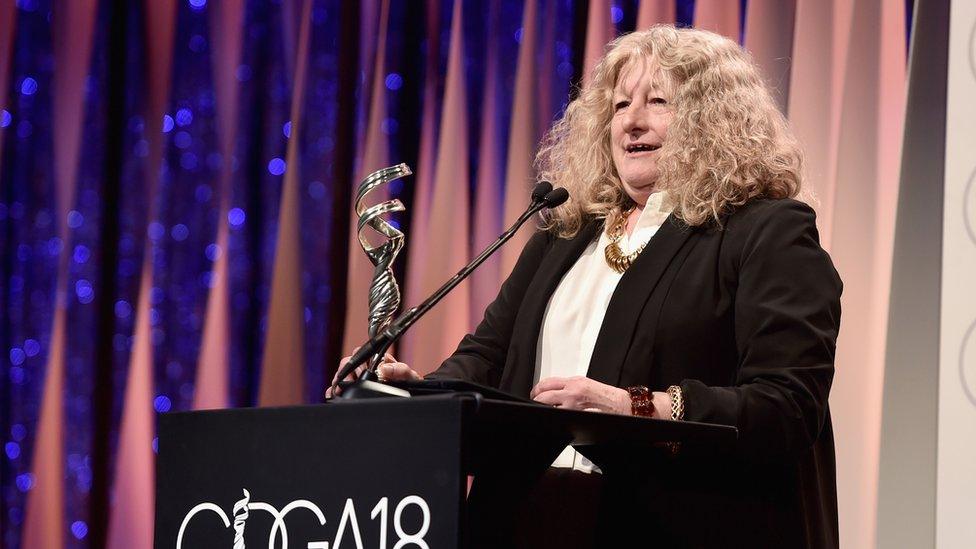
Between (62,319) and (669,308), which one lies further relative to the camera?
(62,319)

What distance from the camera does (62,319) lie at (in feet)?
11.0

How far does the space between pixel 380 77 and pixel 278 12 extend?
0.44 metres

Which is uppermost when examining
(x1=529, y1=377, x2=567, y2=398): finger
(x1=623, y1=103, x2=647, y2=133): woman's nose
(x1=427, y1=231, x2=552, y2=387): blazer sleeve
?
(x1=623, y1=103, x2=647, y2=133): woman's nose

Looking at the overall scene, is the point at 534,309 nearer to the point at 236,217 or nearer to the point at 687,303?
the point at 687,303

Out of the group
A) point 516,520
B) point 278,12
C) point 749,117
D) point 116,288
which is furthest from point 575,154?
point 116,288

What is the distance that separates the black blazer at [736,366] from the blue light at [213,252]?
159cm

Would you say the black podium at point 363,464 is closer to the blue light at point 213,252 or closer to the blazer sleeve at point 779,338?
the blazer sleeve at point 779,338

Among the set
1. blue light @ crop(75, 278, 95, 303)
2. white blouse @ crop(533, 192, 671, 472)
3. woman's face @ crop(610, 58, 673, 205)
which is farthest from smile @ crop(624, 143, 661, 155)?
blue light @ crop(75, 278, 95, 303)

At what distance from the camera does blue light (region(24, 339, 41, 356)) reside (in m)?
3.37

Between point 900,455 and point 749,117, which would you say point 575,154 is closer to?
point 749,117

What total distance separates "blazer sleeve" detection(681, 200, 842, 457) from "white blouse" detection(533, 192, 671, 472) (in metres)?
0.23

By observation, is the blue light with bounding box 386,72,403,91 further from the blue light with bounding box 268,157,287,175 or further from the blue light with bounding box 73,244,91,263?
the blue light with bounding box 73,244,91,263

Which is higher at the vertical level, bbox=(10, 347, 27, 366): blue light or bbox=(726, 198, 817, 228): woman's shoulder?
bbox=(726, 198, 817, 228): woman's shoulder

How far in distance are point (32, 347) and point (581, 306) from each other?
6.74 ft
